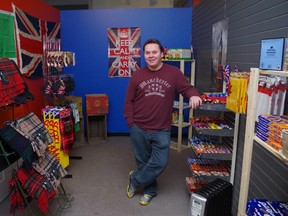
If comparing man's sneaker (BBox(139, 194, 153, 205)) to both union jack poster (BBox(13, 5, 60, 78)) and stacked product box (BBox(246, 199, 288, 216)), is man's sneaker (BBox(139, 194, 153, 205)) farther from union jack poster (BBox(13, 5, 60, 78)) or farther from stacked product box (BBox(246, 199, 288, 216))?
union jack poster (BBox(13, 5, 60, 78))

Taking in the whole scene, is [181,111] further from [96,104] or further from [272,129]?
[272,129]

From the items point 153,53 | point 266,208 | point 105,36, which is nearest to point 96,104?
point 105,36

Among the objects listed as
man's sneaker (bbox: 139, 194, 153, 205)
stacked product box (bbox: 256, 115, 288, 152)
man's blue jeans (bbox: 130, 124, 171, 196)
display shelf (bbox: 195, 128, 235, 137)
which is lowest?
man's sneaker (bbox: 139, 194, 153, 205)

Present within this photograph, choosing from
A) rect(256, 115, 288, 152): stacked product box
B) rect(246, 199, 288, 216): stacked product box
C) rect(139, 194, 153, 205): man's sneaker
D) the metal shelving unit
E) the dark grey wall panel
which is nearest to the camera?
rect(256, 115, 288, 152): stacked product box

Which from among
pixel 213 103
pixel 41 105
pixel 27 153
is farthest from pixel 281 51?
pixel 41 105

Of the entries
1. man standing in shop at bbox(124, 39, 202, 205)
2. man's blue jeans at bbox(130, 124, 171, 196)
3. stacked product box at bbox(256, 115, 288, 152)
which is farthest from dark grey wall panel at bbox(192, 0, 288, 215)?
man's blue jeans at bbox(130, 124, 171, 196)

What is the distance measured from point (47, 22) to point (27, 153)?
2.82 metres

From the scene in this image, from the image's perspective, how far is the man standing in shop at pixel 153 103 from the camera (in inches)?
97.5

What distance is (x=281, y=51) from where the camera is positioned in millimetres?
1642

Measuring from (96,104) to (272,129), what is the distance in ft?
11.8

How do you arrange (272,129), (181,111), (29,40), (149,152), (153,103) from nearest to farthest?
(272,129) → (153,103) → (149,152) → (29,40) → (181,111)

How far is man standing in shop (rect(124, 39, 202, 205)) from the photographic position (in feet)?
8.13

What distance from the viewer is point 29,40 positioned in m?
3.55

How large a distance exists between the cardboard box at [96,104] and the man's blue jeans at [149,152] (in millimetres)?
2042
